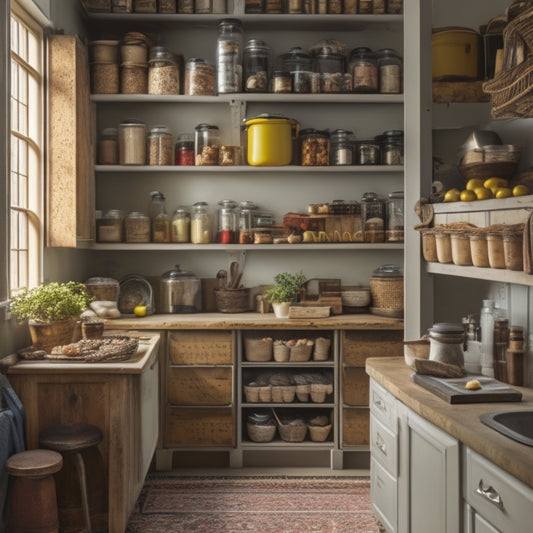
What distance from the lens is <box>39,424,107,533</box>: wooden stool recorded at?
3.08 metres

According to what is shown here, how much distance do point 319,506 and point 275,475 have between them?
593mm

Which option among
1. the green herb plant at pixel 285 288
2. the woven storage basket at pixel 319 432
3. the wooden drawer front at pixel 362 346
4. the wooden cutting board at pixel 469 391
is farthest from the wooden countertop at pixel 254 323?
the wooden cutting board at pixel 469 391

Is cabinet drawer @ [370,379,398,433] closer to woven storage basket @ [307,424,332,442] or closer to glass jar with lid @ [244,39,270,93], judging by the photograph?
woven storage basket @ [307,424,332,442]

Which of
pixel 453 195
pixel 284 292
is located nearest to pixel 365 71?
pixel 284 292

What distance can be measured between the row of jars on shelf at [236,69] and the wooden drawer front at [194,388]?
6.14 feet

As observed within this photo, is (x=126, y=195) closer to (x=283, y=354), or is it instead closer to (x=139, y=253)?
(x=139, y=253)

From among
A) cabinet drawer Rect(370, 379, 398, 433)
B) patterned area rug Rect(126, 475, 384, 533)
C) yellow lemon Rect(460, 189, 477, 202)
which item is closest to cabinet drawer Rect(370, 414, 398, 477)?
cabinet drawer Rect(370, 379, 398, 433)

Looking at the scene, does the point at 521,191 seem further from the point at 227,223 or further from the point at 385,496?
the point at 227,223

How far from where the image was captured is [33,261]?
13.1 feet

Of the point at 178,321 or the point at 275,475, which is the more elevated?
the point at 178,321

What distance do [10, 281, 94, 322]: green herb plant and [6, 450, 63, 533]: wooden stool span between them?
32.5 inches

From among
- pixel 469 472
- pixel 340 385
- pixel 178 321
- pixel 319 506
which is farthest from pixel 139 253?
pixel 469 472

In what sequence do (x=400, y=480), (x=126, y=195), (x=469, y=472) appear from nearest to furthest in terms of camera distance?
(x=469, y=472)
(x=400, y=480)
(x=126, y=195)

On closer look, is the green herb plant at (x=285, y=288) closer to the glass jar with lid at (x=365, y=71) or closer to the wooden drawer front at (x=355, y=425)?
the wooden drawer front at (x=355, y=425)
